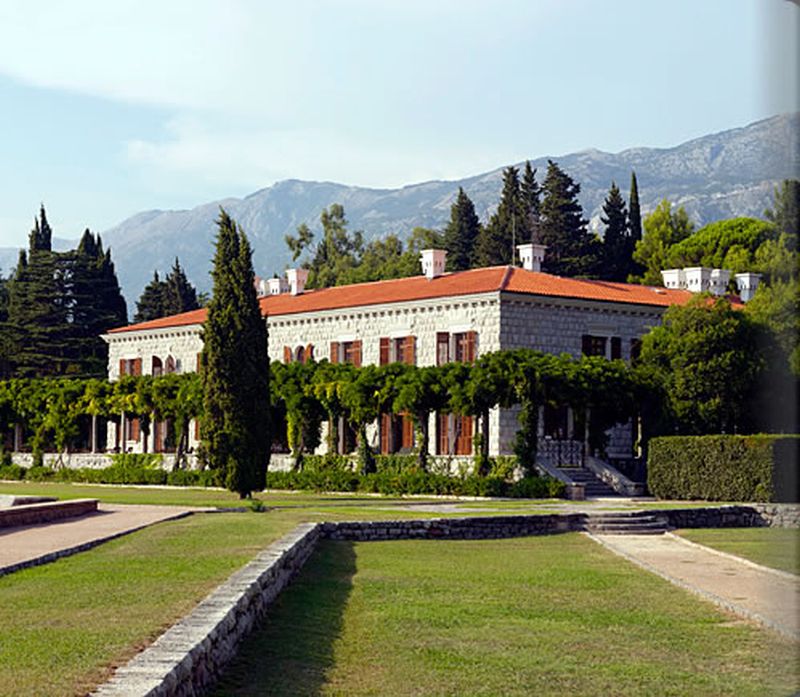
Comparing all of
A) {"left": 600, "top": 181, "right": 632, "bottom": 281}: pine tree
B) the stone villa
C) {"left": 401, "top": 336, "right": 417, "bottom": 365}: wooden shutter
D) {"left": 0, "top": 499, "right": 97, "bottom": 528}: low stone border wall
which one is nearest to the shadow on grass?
{"left": 0, "top": 499, "right": 97, "bottom": 528}: low stone border wall

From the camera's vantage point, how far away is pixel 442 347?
51406 mm

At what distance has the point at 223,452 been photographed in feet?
127

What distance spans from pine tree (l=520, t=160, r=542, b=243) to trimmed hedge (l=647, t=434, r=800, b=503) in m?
41.2

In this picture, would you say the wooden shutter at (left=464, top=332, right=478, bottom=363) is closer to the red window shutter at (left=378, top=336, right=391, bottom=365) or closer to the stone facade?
the stone facade

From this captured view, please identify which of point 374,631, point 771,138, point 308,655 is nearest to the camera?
point 771,138

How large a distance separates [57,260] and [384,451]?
37.9 m

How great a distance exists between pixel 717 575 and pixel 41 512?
1318 cm

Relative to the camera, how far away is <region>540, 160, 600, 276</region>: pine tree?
82.2 metres

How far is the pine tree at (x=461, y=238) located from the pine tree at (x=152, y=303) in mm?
20900

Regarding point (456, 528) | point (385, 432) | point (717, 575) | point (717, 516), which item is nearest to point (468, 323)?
point (385, 432)

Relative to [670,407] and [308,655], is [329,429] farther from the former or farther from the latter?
[308,655]

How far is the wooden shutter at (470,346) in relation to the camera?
49.8 meters

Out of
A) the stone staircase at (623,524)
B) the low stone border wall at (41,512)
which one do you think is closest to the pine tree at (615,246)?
the stone staircase at (623,524)

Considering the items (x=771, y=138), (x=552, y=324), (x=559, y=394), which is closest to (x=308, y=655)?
(x=771, y=138)
